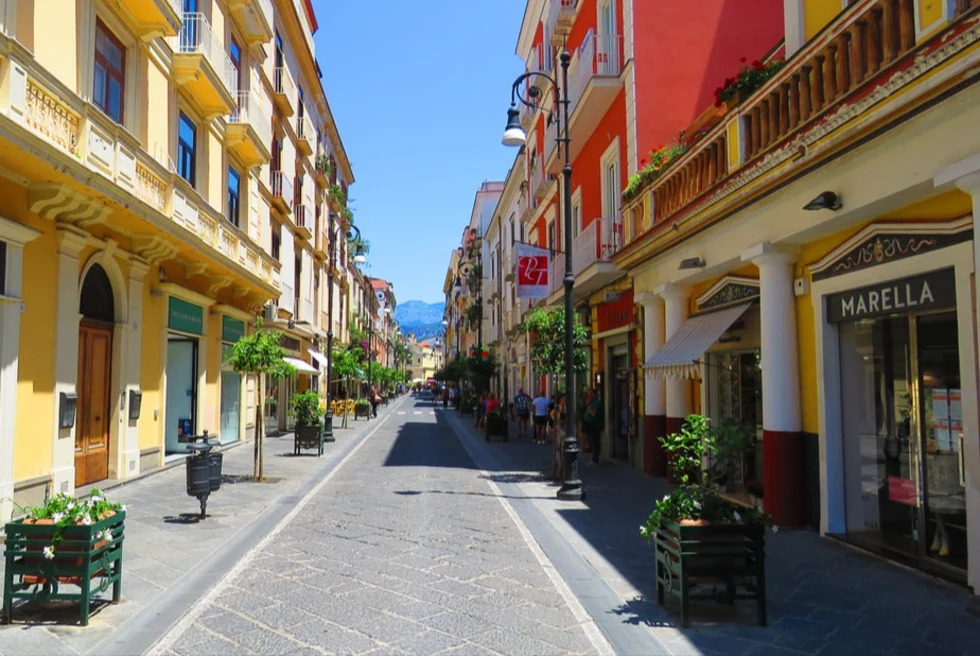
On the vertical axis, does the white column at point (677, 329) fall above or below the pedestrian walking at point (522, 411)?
above

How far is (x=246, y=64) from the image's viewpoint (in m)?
20.0

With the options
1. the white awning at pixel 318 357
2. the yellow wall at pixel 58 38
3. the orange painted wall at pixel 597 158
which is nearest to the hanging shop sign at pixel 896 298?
the orange painted wall at pixel 597 158

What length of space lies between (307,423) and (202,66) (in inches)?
339

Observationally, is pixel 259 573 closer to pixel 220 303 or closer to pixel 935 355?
pixel 935 355

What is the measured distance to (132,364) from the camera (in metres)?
13.2

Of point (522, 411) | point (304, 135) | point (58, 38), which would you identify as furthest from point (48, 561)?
point (304, 135)

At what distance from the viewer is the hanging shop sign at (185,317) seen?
50.2ft

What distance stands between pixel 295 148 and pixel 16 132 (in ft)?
70.2

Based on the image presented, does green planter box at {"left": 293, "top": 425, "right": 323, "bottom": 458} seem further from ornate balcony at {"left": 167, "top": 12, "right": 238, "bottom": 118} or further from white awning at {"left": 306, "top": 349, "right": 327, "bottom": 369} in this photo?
white awning at {"left": 306, "top": 349, "right": 327, "bottom": 369}

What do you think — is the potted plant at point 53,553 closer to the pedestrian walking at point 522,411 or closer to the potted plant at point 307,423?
the potted plant at point 307,423

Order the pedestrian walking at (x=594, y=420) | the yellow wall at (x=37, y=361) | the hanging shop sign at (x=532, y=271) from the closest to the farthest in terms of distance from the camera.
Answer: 1. the yellow wall at (x=37, y=361)
2. the hanging shop sign at (x=532, y=271)
3. the pedestrian walking at (x=594, y=420)

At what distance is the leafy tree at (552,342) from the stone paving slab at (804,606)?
5.13 m

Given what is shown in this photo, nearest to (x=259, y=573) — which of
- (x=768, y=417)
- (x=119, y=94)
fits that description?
(x=768, y=417)

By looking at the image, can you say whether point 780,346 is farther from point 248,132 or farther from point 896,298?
point 248,132
